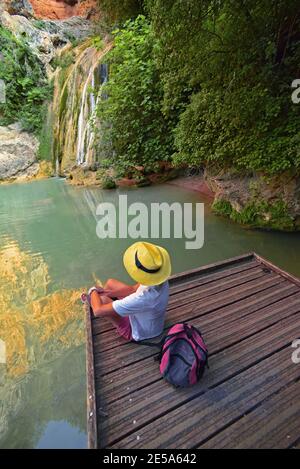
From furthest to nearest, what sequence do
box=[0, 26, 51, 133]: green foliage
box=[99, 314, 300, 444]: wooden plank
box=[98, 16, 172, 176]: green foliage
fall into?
box=[0, 26, 51, 133]: green foliage, box=[98, 16, 172, 176]: green foliage, box=[99, 314, 300, 444]: wooden plank

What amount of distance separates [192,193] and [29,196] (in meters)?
5.11

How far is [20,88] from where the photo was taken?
1433 cm

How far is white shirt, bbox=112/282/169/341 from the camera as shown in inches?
81.0

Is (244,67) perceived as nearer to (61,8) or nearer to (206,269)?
(206,269)

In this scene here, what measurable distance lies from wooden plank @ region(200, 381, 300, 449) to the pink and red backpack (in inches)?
13.5

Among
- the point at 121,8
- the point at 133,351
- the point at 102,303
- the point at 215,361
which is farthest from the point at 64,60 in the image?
the point at 215,361

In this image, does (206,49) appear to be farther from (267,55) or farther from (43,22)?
(43,22)

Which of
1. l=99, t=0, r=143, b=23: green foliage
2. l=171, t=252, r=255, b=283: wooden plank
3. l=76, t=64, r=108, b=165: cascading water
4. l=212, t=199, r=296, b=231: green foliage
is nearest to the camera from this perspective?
l=171, t=252, r=255, b=283: wooden plank

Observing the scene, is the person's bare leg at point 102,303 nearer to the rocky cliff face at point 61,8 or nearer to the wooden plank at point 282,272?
the wooden plank at point 282,272

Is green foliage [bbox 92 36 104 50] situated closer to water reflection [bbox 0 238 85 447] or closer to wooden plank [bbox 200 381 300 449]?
water reflection [bbox 0 238 85 447]

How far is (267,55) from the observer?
13.7 ft

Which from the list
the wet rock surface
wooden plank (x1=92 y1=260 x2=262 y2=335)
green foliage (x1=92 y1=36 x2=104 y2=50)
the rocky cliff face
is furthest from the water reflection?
the rocky cliff face

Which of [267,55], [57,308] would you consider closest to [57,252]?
[57,308]

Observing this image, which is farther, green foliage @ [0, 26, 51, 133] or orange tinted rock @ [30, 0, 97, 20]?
orange tinted rock @ [30, 0, 97, 20]
